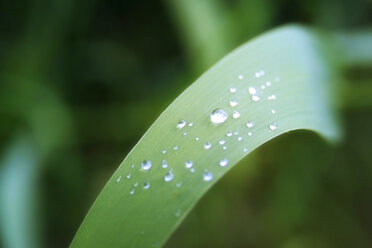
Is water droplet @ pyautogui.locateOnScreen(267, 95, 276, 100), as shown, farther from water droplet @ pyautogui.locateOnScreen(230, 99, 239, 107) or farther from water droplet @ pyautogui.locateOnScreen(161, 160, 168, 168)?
water droplet @ pyautogui.locateOnScreen(161, 160, 168, 168)

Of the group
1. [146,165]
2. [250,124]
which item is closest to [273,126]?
[250,124]

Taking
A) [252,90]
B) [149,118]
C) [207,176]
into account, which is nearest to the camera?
[207,176]

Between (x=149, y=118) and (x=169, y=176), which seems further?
(x=149, y=118)

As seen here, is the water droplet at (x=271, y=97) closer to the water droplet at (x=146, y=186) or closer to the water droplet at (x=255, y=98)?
the water droplet at (x=255, y=98)

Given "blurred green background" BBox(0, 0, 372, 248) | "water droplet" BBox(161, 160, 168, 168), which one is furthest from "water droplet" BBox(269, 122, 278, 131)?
"blurred green background" BBox(0, 0, 372, 248)

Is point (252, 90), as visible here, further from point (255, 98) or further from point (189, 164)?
point (189, 164)

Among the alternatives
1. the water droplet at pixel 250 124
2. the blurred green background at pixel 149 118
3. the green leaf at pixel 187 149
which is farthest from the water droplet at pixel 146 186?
the blurred green background at pixel 149 118

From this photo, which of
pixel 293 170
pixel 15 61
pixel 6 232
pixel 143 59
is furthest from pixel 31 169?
pixel 293 170

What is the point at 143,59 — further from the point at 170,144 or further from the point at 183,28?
the point at 170,144
